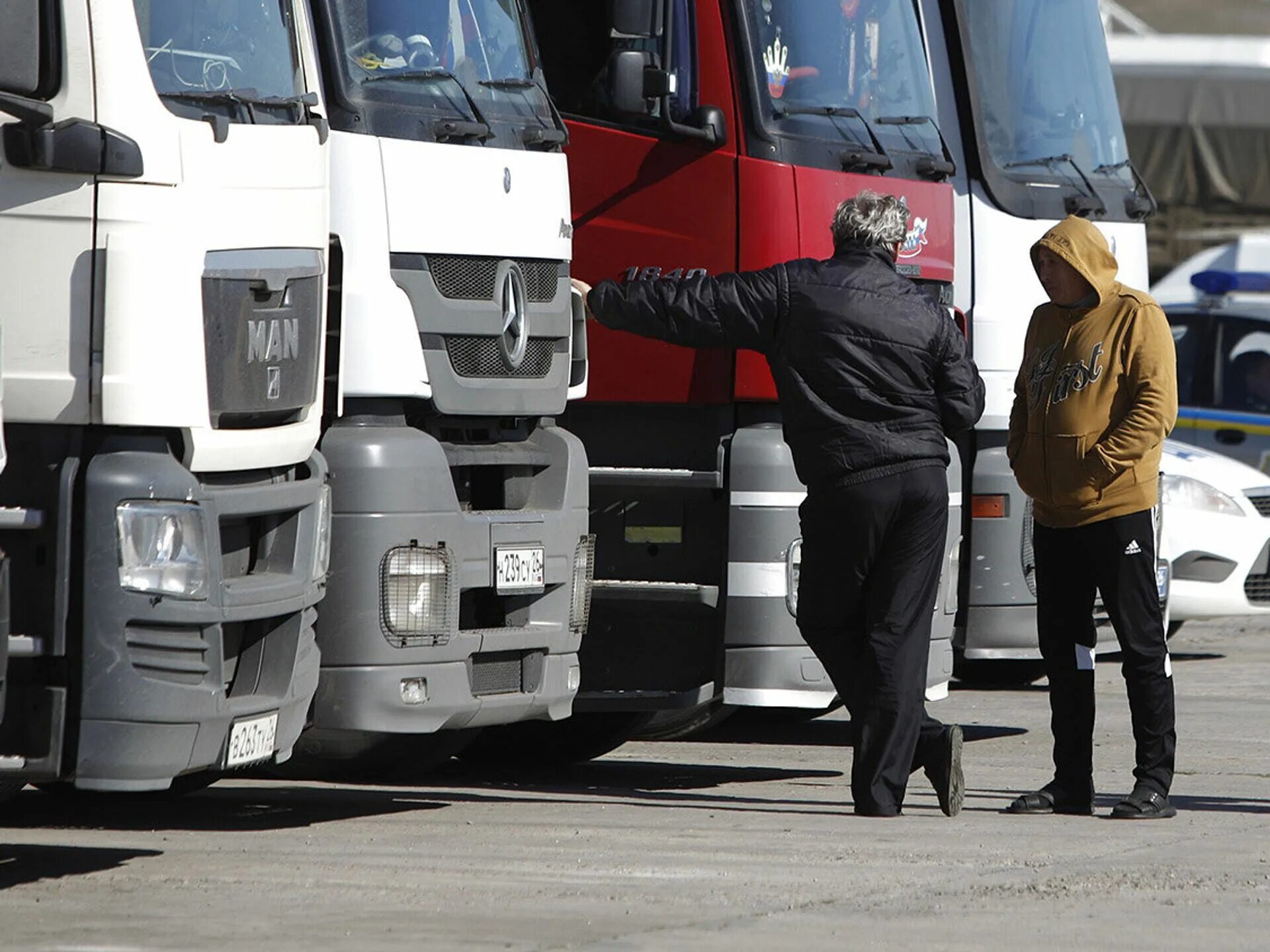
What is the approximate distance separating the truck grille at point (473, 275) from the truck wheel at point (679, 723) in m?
2.20

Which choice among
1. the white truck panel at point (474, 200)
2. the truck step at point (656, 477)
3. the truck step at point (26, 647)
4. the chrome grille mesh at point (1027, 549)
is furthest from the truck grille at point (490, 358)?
the chrome grille mesh at point (1027, 549)

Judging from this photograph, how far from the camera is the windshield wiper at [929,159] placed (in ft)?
32.2

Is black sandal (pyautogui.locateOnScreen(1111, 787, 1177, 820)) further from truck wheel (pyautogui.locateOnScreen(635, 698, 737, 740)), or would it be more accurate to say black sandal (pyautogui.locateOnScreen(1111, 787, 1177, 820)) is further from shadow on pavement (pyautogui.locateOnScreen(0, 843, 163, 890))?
shadow on pavement (pyautogui.locateOnScreen(0, 843, 163, 890))

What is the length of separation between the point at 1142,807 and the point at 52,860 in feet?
11.5

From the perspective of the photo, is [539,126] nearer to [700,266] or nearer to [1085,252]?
[700,266]

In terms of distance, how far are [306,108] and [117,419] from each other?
4.37 ft

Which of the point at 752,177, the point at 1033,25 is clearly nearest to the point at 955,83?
the point at 1033,25

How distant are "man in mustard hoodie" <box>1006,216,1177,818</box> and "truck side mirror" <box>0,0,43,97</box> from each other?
3.61 metres

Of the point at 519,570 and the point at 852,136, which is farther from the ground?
the point at 852,136

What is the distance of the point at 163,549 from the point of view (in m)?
6.56

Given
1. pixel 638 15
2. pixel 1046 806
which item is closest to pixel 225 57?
pixel 638 15

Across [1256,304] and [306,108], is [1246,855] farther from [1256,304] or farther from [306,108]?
[1256,304]

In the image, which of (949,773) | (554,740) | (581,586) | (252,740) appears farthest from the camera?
(554,740)

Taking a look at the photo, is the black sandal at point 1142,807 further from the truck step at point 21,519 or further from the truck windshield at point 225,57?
the truck step at point 21,519
